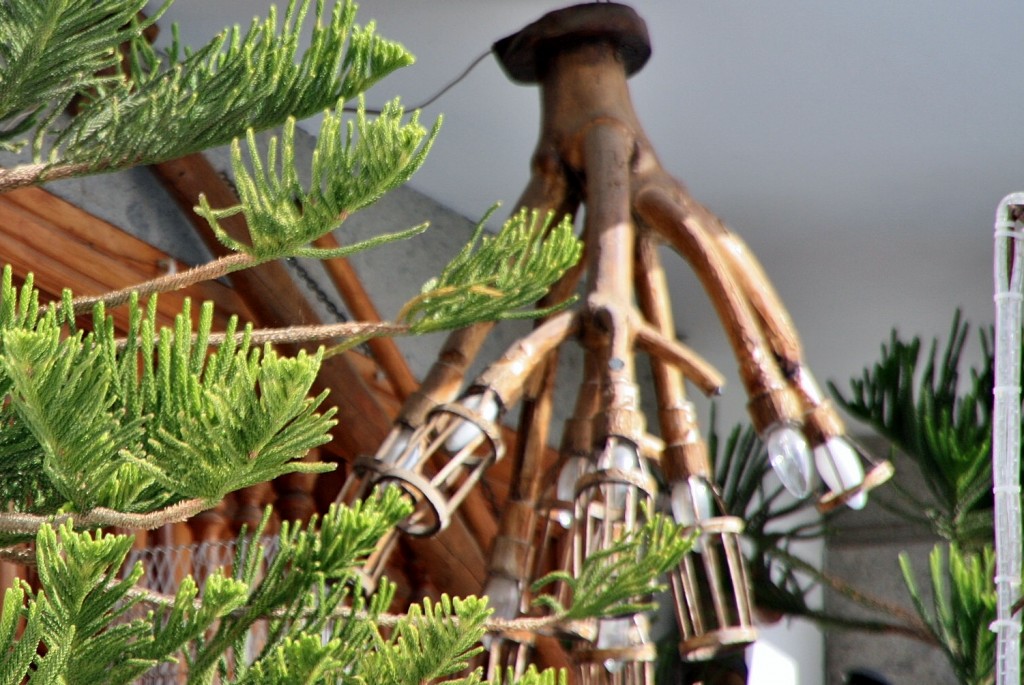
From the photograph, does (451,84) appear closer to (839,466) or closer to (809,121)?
(809,121)

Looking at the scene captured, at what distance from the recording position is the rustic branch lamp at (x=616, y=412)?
1.17 meters

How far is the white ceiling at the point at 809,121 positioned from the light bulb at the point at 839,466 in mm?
738

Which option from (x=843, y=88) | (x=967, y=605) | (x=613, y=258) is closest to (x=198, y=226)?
Result: (x=613, y=258)

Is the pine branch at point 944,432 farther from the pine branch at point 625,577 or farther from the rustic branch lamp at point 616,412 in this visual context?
the pine branch at point 625,577

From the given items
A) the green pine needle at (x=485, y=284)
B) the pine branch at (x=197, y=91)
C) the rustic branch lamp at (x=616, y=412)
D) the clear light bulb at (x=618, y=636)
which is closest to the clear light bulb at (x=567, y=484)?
the rustic branch lamp at (x=616, y=412)

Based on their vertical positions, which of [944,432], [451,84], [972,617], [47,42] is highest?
[451,84]

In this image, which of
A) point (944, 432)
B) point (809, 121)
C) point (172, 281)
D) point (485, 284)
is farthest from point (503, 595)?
point (809, 121)

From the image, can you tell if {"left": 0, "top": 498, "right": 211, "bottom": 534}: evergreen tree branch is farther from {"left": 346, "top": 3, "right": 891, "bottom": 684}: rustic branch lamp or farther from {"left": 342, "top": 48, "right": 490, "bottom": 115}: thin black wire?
{"left": 342, "top": 48, "right": 490, "bottom": 115}: thin black wire

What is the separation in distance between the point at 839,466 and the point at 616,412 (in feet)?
0.63

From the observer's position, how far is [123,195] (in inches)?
70.1

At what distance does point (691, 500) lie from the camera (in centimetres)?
128

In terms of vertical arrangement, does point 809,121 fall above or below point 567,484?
above

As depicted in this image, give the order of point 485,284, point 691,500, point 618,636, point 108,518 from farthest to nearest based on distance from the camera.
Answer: point 691,500 → point 618,636 → point 485,284 → point 108,518

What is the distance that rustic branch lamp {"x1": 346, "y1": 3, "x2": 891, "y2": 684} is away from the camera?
3.84 ft
